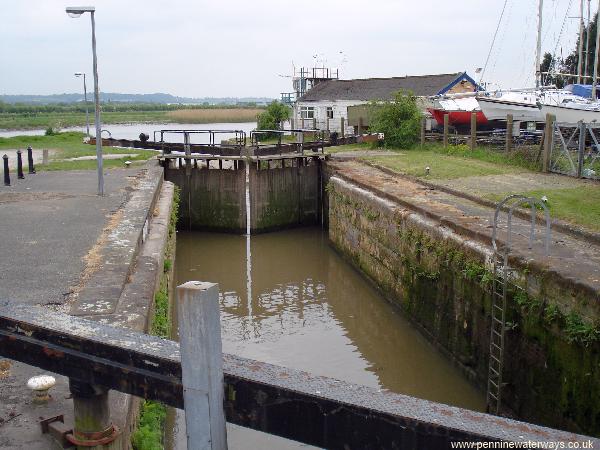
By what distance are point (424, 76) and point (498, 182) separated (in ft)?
64.9

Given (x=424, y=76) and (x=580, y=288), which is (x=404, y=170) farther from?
(x=424, y=76)

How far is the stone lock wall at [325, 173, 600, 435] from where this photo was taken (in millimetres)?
5996

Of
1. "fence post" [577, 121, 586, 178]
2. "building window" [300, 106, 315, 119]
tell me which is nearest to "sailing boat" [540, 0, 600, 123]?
"fence post" [577, 121, 586, 178]

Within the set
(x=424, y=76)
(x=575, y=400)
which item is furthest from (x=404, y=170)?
(x=424, y=76)

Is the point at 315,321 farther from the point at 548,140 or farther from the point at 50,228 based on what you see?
the point at 548,140

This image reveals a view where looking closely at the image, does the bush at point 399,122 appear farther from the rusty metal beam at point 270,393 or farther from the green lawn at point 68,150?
the rusty metal beam at point 270,393

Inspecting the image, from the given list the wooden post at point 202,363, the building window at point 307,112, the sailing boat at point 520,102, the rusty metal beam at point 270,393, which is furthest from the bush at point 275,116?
the wooden post at point 202,363

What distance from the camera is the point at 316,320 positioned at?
447 inches

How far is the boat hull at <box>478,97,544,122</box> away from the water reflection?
9.42 m

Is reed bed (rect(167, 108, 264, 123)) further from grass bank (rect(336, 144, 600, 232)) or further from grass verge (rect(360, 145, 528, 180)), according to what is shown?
grass bank (rect(336, 144, 600, 232))

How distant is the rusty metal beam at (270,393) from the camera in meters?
1.92

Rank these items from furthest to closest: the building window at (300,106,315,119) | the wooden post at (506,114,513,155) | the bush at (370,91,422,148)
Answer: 1. the building window at (300,106,315,119)
2. the bush at (370,91,422,148)
3. the wooden post at (506,114,513,155)

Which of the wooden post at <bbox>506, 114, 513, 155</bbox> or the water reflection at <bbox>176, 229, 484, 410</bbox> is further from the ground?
the wooden post at <bbox>506, 114, 513, 155</bbox>

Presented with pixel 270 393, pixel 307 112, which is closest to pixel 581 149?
pixel 270 393
